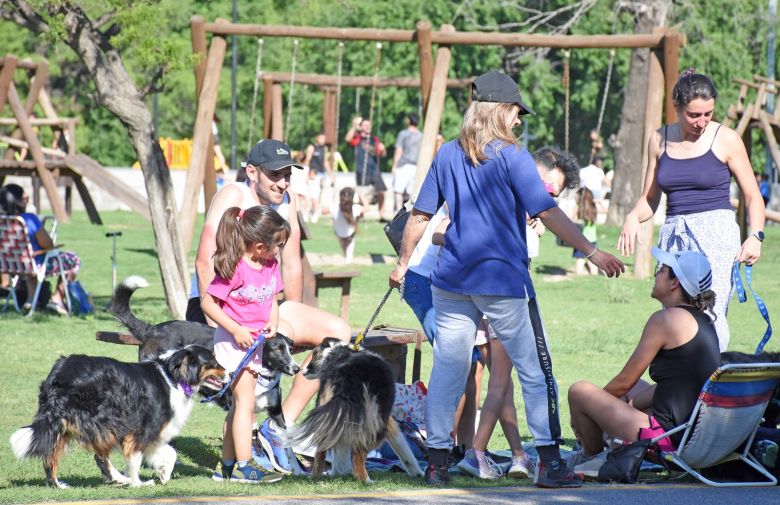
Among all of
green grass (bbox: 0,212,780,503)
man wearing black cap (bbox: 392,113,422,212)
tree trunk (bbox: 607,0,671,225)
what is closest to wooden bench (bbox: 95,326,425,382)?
green grass (bbox: 0,212,780,503)

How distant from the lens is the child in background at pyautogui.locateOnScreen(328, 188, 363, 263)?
62.0 feet

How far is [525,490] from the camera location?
19.8 feet

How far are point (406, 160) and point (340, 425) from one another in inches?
754

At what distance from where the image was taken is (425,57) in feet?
51.4

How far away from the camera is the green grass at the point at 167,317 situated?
626cm

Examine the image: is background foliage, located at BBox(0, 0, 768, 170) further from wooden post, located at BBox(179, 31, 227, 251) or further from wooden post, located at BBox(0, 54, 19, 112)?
wooden post, located at BBox(179, 31, 227, 251)

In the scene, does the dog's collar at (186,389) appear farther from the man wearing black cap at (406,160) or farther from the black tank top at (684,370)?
the man wearing black cap at (406,160)

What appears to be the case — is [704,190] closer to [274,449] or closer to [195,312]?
[274,449]

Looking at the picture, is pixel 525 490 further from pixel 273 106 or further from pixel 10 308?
pixel 273 106

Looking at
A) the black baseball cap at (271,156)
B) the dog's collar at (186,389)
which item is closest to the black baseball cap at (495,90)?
the black baseball cap at (271,156)

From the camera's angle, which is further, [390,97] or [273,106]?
[390,97]

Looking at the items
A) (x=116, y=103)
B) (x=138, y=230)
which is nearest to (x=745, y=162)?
(x=116, y=103)

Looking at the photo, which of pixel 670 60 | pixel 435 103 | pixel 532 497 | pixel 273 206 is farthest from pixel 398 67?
pixel 532 497

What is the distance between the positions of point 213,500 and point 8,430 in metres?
2.72
